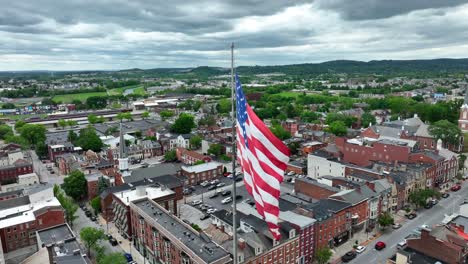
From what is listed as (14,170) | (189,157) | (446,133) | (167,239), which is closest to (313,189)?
(167,239)

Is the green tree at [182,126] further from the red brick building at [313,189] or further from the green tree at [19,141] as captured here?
the red brick building at [313,189]

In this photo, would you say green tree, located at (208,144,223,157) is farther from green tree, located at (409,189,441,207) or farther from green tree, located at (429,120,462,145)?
green tree, located at (429,120,462,145)

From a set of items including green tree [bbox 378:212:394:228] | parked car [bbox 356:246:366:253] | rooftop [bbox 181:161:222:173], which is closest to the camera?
parked car [bbox 356:246:366:253]

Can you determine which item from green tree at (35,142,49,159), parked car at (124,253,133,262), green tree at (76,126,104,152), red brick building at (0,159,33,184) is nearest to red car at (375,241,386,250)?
parked car at (124,253,133,262)

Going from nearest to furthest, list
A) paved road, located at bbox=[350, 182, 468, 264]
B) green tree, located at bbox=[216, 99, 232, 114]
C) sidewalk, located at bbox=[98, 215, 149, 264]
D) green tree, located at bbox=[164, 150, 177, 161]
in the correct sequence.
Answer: paved road, located at bbox=[350, 182, 468, 264]
sidewalk, located at bbox=[98, 215, 149, 264]
green tree, located at bbox=[164, 150, 177, 161]
green tree, located at bbox=[216, 99, 232, 114]

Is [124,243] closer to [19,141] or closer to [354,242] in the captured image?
[354,242]

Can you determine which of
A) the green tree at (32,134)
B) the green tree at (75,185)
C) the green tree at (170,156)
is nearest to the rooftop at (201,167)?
the green tree at (170,156)
